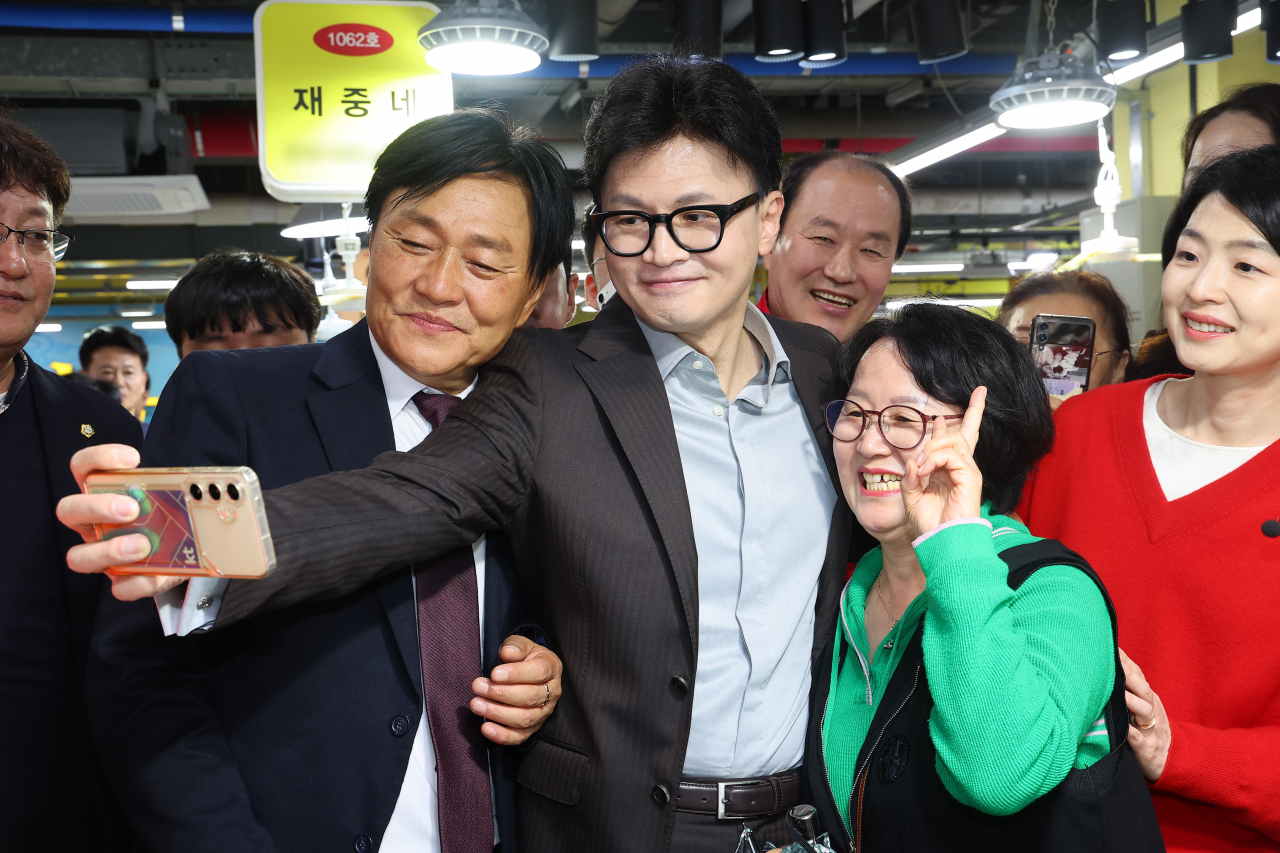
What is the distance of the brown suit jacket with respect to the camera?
1.54m

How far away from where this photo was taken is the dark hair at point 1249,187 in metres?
1.67

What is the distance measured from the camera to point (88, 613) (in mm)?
1986

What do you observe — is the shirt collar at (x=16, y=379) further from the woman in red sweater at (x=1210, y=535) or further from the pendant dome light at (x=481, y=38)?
the pendant dome light at (x=481, y=38)

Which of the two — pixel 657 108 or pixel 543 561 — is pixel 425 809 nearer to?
pixel 543 561

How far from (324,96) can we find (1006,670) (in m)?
3.84

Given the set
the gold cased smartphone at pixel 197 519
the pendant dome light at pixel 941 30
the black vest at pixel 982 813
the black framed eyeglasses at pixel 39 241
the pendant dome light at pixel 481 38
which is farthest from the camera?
the pendant dome light at pixel 941 30

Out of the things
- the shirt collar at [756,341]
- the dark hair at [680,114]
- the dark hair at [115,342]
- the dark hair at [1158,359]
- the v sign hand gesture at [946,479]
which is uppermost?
the dark hair at [680,114]

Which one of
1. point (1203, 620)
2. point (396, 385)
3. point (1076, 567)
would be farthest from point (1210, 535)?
point (396, 385)

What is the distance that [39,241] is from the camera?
6.57 ft

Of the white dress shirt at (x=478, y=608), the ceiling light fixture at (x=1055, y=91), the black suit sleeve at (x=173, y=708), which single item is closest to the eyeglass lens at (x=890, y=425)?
the white dress shirt at (x=478, y=608)

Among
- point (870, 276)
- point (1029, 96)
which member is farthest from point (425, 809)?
point (1029, 96)

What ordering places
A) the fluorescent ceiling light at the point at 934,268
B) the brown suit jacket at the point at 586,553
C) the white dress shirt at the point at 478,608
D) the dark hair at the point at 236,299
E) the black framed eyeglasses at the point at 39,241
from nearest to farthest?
1. the white dress shirt at the point at 478,608
2. the brown suit jacket at the point at 586,553
3. the black framed eyeglasses at the point at 39,241
4. the dark hair at the point at 236,299
5. the fluorescent ceiling light at the point at 934,268

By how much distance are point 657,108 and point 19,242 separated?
1286 mm

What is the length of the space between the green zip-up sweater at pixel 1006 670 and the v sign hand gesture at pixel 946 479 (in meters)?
0.05
